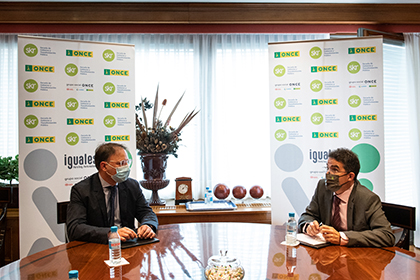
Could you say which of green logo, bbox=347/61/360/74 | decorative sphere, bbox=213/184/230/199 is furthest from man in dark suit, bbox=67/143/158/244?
green logo, bbox=347/61/360/74

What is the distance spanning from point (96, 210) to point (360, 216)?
5.70 feet

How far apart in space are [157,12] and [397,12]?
9.77ft

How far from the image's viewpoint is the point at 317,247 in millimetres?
1914

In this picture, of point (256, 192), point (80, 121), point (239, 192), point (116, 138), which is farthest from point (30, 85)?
point (256, 192)

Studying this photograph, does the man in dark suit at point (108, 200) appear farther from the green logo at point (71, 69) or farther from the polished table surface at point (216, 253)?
the green logo at point (71, 69)

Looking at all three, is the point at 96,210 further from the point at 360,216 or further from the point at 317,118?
the point at 317,118

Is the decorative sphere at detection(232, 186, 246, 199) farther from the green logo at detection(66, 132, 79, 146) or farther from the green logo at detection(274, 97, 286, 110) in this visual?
the green logo at detection(66, 132, 79, 146)

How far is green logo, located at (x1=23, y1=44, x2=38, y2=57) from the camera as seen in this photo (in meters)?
3.22

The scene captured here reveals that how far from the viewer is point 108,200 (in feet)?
7.97

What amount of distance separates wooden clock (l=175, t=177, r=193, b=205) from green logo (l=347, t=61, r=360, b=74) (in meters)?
2.10

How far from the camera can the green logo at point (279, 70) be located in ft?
11.8

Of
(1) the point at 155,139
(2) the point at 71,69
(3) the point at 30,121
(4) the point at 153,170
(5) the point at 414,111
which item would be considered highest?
(2) the point at 71,69

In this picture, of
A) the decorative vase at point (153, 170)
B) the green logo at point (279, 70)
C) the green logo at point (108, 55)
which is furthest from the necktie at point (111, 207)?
the green logo at point (279, 70)

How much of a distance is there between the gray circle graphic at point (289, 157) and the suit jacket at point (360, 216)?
3.53 feet
